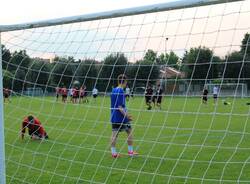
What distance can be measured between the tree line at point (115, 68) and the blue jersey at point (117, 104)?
1.73 meters

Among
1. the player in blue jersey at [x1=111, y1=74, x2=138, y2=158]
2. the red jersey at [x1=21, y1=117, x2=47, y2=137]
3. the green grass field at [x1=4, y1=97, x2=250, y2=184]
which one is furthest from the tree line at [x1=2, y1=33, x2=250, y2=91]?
the red jersey at [x1=21, y1=117, x2=47, y2=137]

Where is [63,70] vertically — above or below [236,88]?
below

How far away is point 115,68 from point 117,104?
9.74 feet

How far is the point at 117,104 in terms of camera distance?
29.1 ft

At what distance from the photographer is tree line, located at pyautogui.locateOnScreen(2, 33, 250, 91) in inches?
193

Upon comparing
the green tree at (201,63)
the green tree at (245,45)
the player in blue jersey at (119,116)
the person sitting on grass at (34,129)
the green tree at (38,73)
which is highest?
the green tree at (245,45)

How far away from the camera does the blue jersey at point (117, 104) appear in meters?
8.46

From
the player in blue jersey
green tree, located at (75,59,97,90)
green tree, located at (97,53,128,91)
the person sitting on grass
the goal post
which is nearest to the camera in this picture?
the goal post

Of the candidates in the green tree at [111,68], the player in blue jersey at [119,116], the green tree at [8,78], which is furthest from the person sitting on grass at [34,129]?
the green tree at [111,68]

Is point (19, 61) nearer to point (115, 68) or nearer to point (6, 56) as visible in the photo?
point (6, 56)

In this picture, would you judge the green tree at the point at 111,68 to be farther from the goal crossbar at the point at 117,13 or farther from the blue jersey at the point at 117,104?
the blue jersey at the point at 117,104

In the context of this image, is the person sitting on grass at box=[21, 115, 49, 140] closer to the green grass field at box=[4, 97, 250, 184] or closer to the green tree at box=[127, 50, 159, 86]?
the green grass field at box=[4, 97, 250, 184]

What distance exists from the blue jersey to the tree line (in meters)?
1.73

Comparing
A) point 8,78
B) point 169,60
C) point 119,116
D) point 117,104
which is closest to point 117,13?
point 169,60
